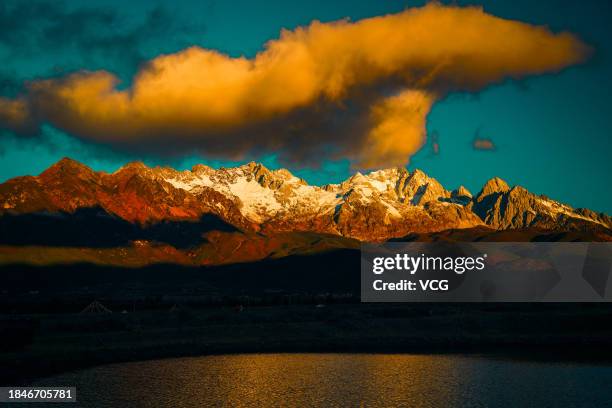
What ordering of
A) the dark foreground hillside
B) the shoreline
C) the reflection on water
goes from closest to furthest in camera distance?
the reflection on water < the dark foreground hillside < the shoreline

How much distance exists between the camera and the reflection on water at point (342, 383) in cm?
7925

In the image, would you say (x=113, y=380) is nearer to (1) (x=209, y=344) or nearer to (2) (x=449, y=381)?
(1) (x=209, y=344)

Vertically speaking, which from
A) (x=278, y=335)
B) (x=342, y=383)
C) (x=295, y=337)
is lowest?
(x=342, y=383)

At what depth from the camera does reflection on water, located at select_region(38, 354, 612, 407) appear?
7925 centimetres

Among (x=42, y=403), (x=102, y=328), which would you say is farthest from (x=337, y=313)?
(x=42, y=403)

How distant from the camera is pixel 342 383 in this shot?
9250cm

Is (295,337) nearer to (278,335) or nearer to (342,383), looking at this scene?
(278,335)

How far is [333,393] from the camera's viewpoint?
8456cm

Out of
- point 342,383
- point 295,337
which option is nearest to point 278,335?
point 295,337

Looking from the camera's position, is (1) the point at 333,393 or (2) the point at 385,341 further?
(2) the point at 385,341

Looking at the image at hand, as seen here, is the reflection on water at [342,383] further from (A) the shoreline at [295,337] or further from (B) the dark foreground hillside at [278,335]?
(B) the dark foreground hillside at [278,335]

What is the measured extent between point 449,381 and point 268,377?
2868cm

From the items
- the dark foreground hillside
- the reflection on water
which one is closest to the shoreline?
the dark foreground hillside

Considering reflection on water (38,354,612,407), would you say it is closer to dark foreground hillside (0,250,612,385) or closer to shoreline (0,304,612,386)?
shoreline (0,304,612,386)
